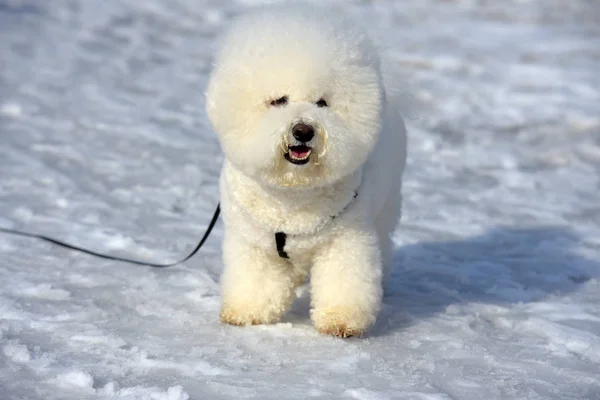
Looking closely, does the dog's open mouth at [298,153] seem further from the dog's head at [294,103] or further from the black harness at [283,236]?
the black harness at [283,236]

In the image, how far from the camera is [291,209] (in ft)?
10.7

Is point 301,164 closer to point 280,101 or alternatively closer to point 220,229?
point 280,101

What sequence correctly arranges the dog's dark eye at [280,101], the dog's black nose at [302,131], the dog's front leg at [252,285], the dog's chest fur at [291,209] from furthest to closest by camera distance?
the dog's front leg at [252,285], the dog's chest fur at [291,209], the dog's dark eye at [280,101], the dog's black nose at [302,131]

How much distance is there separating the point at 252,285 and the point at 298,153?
67 centimetres

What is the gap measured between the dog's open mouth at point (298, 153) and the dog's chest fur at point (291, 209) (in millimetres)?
233

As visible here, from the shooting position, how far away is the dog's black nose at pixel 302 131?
9.58 ft

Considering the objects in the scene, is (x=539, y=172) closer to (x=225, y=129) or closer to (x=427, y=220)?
(x=427, y=220)

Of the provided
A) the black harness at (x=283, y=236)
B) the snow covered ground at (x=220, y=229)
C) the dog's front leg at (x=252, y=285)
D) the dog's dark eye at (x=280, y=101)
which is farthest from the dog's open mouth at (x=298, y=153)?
the snow covered ground at (x=220, y=229)

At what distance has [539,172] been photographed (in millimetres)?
6703

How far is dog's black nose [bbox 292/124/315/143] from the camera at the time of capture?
2.92 m

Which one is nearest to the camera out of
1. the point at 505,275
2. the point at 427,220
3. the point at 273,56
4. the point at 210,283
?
the point at 273,56

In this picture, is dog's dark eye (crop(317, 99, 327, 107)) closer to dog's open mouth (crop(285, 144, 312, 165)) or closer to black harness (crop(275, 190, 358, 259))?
dog's open mouth (crop(285, 144, 312, 165))

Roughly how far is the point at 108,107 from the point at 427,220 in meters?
3.27

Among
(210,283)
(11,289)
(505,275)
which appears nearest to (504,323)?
(505,275)
